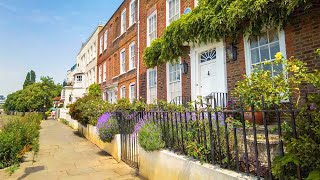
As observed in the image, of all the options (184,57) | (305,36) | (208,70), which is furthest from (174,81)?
(305,36)

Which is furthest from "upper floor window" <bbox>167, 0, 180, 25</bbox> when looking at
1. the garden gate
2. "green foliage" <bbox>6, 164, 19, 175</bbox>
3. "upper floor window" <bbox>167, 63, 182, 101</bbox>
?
"green foliage" <bbox>6, 164, 19, 175</bbox>

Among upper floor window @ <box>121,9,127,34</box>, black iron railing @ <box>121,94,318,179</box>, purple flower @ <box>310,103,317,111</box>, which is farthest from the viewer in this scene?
upper floor window @ <box>121,9,127,34</box>

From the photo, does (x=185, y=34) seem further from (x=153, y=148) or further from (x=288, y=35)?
(x=153, y=148)

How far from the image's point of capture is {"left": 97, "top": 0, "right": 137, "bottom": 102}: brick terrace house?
15.7m

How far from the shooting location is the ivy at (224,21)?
575 centimetres

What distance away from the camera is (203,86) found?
353 inches

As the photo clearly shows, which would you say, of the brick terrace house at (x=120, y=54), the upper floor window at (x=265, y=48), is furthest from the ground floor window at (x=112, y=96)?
the upper floor window at (x=265, y=48)

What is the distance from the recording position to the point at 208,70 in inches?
348

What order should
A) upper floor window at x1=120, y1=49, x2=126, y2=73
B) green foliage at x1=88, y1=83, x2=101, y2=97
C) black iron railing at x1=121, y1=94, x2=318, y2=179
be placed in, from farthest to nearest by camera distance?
green foliage at x1=88, y1=83, x2=101, y2=97, upper floor window at x1=120, y1=49, x2=126, y2=73, black iron railing at x1=121, y1=94, x2=318, y2=179

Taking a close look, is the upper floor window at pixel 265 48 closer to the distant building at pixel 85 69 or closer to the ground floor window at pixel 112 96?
the ground floor window at pixel 112 96

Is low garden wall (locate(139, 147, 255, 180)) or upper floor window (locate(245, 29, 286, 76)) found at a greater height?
upper floor window (locate(245, 29, 286, 76))

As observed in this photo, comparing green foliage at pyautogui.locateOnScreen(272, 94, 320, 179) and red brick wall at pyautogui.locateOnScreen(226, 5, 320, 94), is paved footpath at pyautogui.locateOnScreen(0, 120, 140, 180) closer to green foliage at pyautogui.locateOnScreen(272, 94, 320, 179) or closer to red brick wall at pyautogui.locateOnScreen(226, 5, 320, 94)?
green foliage at pyautogui.locateOnScreen(272, 94, 320, 179)

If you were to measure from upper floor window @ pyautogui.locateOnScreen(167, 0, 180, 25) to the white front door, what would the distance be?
267 centimetres

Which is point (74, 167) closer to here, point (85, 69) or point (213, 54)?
point (213, 54)
